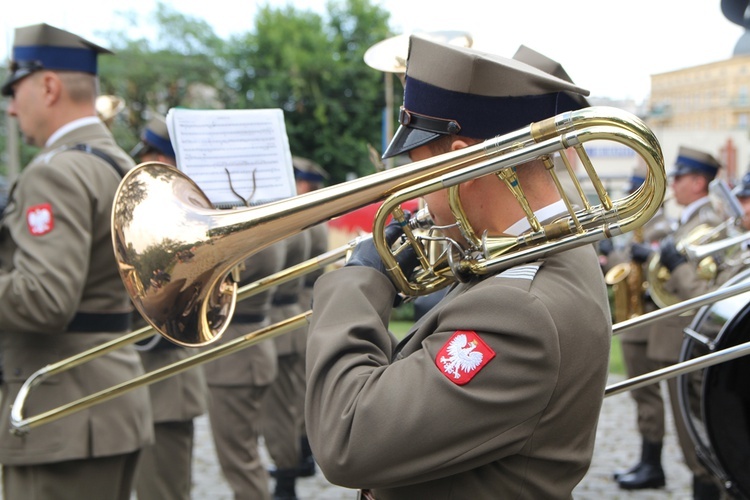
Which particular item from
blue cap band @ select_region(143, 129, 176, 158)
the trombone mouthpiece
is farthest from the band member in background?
the trombone mouthpiece

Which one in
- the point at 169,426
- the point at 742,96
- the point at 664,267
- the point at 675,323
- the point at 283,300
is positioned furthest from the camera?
the point at 742,96

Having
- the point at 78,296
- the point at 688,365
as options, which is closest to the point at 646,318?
the point at 688,365

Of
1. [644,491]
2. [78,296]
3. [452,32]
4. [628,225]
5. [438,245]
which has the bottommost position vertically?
[644,491]

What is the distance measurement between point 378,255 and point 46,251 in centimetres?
138

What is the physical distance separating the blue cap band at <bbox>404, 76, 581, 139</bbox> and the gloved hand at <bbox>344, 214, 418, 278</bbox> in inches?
10.9

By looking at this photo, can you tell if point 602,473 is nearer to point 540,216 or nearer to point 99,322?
point 99,322

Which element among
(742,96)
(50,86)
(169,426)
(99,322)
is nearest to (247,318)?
(169,426)

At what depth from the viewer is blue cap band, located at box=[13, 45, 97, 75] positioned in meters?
3.21

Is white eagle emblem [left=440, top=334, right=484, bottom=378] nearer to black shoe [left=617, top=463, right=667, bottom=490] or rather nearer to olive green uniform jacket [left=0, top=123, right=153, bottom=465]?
olive green uniform jacket [left=0, top=123, right=153, bottom=465]

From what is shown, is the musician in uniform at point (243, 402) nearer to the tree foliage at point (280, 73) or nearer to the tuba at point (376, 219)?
the tuba at point (376, 219)

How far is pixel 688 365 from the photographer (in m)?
2.11

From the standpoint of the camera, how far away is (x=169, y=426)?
14.5 ft

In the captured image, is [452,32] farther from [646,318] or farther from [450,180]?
[450,180]

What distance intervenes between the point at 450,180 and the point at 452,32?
2.16 m
